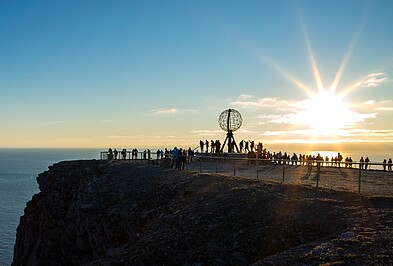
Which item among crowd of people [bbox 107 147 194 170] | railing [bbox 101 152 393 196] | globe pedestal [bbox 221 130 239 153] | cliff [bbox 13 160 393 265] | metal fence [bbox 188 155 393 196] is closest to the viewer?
cliff [bbox 13 160 393 265]

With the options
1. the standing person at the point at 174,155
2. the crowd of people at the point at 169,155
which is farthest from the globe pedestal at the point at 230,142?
the standing person at the point at 174,155

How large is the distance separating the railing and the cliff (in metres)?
1.93

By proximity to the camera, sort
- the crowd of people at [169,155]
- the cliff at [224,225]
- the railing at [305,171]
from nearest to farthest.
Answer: the cliff at [224,225]
the railing at [305,171]
the crowd of people at [169,155]

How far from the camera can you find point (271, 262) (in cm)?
905

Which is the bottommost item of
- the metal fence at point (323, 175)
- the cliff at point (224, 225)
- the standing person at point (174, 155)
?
the cliff at point (224, 225)

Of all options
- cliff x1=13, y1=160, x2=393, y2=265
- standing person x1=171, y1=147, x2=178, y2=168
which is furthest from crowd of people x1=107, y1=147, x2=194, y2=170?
cliff x1=13, y1=160, x2=393, y2=265

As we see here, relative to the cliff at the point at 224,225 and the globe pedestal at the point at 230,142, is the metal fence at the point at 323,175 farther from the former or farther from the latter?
the globe pedestal at the point at 230,142

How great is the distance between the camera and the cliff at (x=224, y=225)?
9672mm

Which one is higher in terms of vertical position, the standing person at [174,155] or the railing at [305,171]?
the standing person at [174,155]

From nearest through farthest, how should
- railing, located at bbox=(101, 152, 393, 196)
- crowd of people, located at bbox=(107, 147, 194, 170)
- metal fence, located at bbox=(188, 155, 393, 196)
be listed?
metal fence, located at bbox=(188, 155, 393, 196)
railing, located at bbox=(101, 152, 393, 196)
crowd of people, located at bbox=(107, 147, 194, 170)

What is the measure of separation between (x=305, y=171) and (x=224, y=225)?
48.9 feet

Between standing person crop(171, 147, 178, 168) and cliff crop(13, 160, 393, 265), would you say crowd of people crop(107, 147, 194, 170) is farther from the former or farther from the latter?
cliff crop(13, 160, 393, 265)

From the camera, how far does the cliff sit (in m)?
9.67

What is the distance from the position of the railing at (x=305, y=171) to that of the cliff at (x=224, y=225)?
1.93 meters
